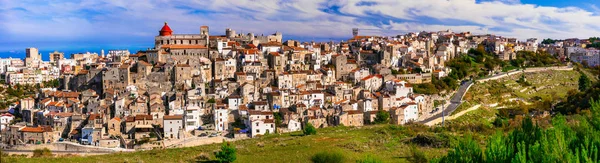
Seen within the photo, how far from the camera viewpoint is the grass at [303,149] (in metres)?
18.3

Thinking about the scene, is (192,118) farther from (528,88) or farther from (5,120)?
(528,88)

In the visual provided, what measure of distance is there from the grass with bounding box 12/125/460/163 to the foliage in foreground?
27.3 feet

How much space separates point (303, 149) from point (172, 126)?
7619 millimetres

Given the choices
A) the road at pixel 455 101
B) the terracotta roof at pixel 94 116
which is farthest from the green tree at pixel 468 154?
the terracotta roof at pixel 94 116

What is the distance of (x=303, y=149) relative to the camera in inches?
765

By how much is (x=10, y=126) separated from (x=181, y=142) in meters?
8.08

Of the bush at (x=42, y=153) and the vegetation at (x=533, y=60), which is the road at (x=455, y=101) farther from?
the bush at (x=42, y=153)

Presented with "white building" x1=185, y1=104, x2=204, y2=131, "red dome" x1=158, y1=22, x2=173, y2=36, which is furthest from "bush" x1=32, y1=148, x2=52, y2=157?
"red dome" x1=158, y1=22, x2=173, y2=36

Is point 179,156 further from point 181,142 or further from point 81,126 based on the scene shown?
point 81,126

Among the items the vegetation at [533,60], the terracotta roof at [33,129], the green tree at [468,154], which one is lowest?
the terracotta roof at [33,129]

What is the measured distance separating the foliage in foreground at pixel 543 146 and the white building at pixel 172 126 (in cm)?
1786

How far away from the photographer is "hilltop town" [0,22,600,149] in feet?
79.3

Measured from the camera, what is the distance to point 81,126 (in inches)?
966

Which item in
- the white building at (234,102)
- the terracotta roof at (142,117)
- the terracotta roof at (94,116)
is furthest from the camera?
the white building at (234,102)
